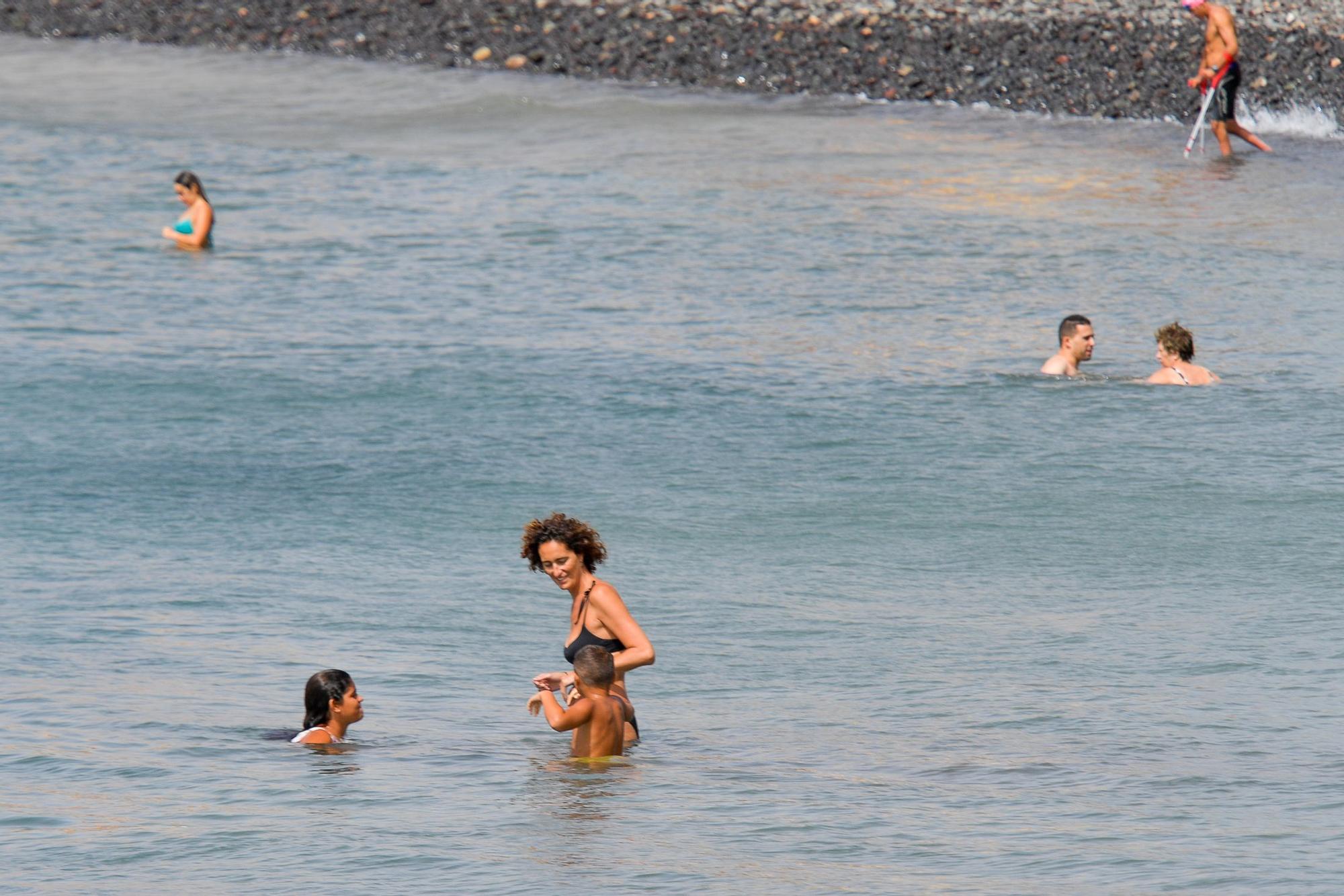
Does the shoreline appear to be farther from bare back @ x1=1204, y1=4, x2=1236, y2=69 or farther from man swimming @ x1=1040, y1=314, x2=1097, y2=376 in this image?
man swimming @ x1=1040, y1=314, x2=1097, y2=376

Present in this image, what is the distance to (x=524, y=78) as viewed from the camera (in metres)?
28.7

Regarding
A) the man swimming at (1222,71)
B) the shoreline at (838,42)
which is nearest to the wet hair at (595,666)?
the man swimming at (1222,71)

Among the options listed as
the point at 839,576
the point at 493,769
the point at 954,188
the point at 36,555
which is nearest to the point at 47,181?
the point at 954,188

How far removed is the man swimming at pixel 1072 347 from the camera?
15266 mm

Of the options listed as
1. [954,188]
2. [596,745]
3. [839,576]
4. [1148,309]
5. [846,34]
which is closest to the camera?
[596,745]

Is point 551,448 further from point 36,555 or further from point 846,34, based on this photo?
point 846,34

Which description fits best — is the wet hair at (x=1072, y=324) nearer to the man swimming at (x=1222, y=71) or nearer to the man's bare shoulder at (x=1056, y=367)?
the man's bare shoulder at (x=1056, y=367)

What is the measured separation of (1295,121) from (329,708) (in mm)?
18772

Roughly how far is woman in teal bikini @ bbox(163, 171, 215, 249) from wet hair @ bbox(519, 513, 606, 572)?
1316 centimetres

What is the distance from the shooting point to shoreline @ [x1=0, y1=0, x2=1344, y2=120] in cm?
2489

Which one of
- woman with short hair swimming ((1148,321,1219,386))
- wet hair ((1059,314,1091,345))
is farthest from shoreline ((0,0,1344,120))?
wet hair ((1059,314,1091,345))

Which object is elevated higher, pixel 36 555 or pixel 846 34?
pixel 846 34

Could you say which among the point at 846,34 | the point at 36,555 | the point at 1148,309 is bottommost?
the point at 36,555

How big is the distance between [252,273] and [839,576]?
10102mm
